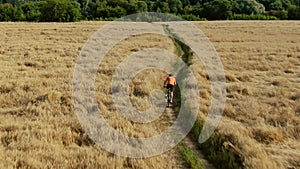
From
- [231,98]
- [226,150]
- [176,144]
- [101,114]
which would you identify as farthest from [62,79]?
[226,150]

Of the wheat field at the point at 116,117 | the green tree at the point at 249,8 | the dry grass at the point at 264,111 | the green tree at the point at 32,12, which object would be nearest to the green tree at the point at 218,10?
the green tree at the point at 249,8

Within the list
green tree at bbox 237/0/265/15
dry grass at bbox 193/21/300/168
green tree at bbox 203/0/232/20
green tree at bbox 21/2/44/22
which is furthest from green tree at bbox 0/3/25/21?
dry grass at bbox 193/21/300/168

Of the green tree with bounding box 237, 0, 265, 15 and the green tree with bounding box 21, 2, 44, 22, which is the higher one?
the green tree with bounding box 237, 0, 265, 15

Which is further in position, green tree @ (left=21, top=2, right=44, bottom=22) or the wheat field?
green tree @ (left=21, top=2, right=44, bottom=22)

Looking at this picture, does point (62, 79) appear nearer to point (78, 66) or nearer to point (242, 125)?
point (78, 66)

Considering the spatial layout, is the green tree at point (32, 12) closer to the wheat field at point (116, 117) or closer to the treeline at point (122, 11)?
the treeline at point (122, 11)

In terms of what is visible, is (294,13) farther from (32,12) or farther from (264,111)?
(264,111)

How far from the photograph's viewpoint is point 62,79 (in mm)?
18562

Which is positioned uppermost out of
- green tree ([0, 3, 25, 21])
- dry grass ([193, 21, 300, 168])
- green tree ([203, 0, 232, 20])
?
dry grass ([193, 21, 300, 168])

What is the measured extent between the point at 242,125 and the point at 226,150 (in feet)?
7.98

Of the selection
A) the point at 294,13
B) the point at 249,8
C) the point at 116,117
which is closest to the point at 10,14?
the point at 249,8

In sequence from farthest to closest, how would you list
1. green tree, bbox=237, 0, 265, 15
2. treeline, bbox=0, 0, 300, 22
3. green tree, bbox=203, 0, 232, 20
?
green tree, bbox=237, 0, 265, 15 → green tree, bbox=203, 0, 232, 20 → treeline, bbox=0, 0, 300, 22

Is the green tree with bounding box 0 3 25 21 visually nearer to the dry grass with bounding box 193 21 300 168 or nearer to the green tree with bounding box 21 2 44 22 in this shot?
the green tree with bounding box 21 2 44 22

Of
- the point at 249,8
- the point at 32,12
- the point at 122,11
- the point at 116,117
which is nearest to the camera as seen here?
the point at 116,117
